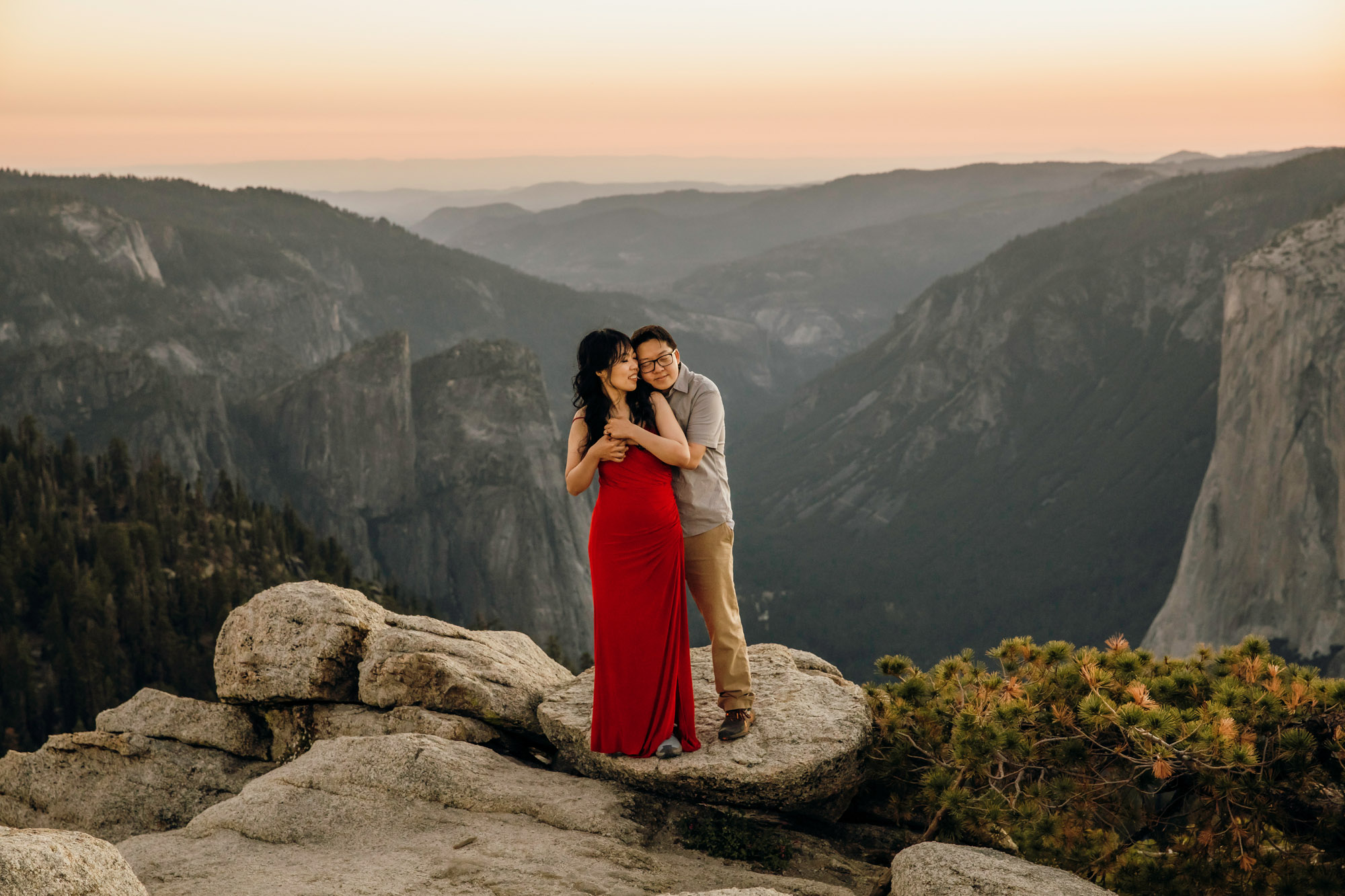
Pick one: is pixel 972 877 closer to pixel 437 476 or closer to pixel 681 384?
pixel 681 384

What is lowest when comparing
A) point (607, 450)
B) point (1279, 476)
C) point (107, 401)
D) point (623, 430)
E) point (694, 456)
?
point (1279, 476)

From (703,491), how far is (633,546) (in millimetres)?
1011

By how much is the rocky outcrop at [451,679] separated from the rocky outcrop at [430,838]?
122 cm

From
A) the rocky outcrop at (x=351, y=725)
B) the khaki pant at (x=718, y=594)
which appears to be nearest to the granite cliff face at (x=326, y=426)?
the rocky outcrop at (x=351, y=725)

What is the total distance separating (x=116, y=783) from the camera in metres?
15.4

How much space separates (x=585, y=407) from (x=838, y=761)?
5170 millimetres

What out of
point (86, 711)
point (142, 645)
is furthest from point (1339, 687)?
point (142, 645)

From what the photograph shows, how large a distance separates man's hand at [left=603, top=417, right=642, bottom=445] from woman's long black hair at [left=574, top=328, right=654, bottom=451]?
134 mm

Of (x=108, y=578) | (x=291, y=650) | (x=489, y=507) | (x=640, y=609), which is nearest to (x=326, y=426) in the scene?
(x=489, y=507)

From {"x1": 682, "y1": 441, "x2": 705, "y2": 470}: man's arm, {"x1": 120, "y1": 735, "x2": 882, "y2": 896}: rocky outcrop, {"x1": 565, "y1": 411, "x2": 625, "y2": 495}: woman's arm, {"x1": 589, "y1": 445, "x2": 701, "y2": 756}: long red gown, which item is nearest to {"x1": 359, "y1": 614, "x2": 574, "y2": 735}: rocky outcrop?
{"x1": 120, "y1": 735, "x2": 882, "y2": 896}: rocky outcrop

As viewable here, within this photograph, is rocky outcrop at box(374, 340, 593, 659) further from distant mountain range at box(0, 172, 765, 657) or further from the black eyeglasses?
the black eyeglasses

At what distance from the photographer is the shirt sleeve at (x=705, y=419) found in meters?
11.5

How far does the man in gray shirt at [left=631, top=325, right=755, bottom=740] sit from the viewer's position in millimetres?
11336

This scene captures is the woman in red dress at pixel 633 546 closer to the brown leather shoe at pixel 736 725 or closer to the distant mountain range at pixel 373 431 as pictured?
the brown leather shoe at pixel 736 725
